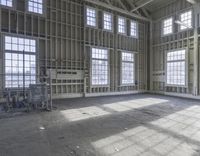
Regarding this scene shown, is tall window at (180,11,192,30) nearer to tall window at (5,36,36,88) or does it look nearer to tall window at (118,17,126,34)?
tall window at (118,17,126,34)

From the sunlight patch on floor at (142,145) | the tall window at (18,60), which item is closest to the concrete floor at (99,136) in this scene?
the sunlight patch on floor at (142,145)

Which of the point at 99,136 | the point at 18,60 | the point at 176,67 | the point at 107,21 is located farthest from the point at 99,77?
the point at 99,136

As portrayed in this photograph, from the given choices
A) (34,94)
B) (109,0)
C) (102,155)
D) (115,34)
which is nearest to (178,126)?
(102,155)

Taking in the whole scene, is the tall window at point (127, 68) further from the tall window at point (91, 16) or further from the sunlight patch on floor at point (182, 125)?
the sunlight patch on floor at point (182, 125)

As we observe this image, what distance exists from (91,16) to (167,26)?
227 inches

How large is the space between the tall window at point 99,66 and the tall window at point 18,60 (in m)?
3.79

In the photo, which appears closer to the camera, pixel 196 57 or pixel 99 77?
pixel 196 57

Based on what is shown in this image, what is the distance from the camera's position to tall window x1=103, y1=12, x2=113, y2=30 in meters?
11.3

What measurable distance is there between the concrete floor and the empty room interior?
2 centimetres

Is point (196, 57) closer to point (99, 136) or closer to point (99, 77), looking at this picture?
point (99, 77)

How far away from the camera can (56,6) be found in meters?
9.47

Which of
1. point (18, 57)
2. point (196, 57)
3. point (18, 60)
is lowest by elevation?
point (18, 60)

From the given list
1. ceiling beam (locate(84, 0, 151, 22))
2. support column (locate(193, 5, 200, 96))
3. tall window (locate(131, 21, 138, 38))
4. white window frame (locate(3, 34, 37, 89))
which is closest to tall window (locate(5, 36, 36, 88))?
white window frame (locate(3, 34, 37, 89))

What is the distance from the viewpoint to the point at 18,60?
8328mm
